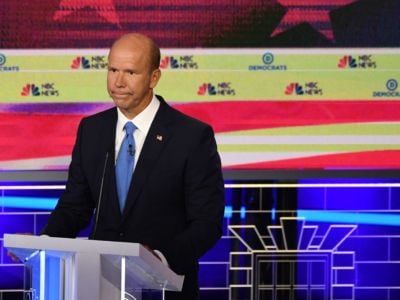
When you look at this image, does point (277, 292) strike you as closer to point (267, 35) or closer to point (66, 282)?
point (267, 35)

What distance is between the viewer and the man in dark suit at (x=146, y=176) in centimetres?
366

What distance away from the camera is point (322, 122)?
17.7ft

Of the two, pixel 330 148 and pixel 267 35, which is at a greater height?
pixel 267 35

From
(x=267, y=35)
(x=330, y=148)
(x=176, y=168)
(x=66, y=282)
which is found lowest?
(x=66, y=282)

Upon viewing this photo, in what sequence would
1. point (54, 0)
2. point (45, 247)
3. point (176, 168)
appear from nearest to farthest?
point (45, 247), point (176, 168), point (54, 0)

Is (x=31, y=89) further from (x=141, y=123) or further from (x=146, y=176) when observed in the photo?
(x=146, y=176)

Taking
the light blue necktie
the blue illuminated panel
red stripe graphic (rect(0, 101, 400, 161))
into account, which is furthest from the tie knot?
the blue illuminated panel

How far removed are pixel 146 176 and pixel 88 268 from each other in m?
1.00

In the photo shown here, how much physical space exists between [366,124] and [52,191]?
1.57 m

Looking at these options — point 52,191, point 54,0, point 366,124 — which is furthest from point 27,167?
point 366,124

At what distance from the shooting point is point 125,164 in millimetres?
3744

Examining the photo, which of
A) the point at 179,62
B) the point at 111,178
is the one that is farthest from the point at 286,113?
the point at 111,178

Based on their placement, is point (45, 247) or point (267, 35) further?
point (267, 35)

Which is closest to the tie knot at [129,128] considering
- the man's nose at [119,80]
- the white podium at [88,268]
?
the man's nose at [119,80]
